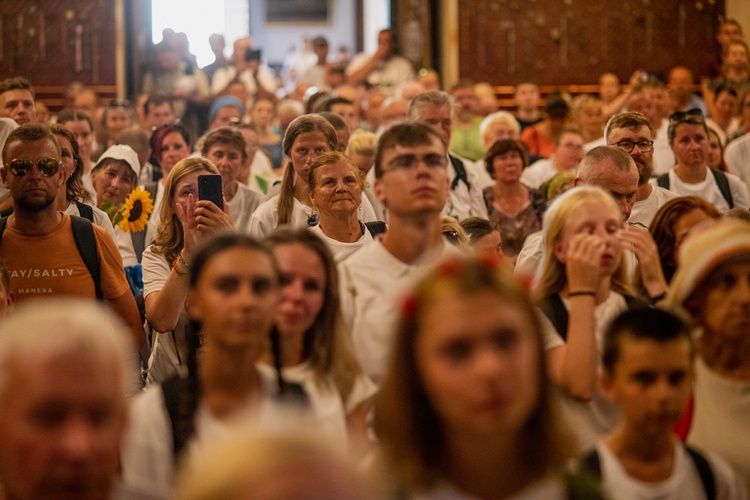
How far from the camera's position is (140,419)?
3393mm

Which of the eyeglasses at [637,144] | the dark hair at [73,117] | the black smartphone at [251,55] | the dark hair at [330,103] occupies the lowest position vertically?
the eyeglasses at [637,144]

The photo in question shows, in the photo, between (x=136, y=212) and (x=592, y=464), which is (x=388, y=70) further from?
(x=592, y=464)

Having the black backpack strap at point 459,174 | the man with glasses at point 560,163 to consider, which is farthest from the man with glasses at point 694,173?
the man with glasses at point 560,163

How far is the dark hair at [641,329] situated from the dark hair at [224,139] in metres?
4.90

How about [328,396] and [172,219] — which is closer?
[328,396]

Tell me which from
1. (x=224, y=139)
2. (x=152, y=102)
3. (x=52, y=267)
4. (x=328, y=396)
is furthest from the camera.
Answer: (x=152, y=102)

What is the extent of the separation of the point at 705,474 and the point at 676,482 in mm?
97

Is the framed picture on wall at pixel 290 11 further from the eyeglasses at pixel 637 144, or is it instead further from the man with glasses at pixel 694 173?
the eyeglasses at pixel 637 144

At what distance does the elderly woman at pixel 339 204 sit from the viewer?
6.07 m

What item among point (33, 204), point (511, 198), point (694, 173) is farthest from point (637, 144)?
point (33, 204)

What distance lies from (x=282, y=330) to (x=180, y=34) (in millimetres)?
13076

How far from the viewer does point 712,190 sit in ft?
27.5

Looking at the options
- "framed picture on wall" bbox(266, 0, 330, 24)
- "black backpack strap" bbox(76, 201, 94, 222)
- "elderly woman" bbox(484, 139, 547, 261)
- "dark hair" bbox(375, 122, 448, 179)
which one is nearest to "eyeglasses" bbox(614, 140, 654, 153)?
"elderly woman" bbox(484, 139, 547, 261)

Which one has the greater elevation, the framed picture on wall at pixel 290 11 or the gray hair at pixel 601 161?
the framed picture on wall at pixel 290 11
